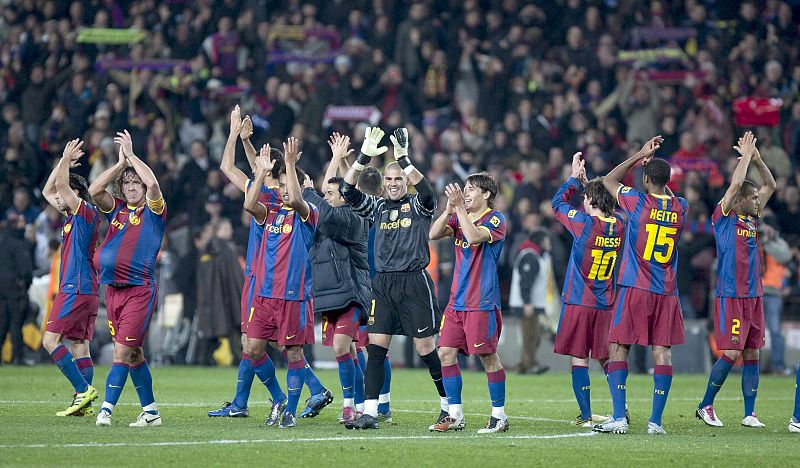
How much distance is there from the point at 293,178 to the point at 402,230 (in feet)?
4.08

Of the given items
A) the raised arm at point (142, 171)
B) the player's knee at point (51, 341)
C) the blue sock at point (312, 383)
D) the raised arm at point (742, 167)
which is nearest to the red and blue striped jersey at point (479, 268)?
the blue sock at point (312, 383)

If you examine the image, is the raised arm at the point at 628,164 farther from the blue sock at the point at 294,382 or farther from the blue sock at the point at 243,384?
the blue sock at the point at 243,384

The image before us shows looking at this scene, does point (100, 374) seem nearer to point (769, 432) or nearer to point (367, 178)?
point (367, 178)

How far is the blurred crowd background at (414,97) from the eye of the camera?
75.6 ft

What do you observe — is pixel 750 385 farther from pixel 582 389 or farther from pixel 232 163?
pixel 232 163

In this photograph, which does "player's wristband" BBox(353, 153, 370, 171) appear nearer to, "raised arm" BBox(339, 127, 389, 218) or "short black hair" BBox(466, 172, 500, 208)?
"raised arm" BBox(339, 127, 389, 218)

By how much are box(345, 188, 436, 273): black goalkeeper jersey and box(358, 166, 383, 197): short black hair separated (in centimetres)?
16

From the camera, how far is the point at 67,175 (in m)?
12.5

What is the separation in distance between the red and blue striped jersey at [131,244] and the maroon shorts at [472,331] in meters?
2.82

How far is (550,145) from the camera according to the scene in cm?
2467

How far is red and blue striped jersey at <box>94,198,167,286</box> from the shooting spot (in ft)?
38.8

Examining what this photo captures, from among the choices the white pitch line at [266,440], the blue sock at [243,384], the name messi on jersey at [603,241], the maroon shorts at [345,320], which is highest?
the name messi on jersey at [603,241]

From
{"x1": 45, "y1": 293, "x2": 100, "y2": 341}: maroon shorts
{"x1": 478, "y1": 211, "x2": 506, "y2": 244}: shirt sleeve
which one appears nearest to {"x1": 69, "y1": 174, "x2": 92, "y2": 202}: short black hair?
{"x1": 45, "y1": 293, "x2": 100, "y2": 341}: maroon shorts

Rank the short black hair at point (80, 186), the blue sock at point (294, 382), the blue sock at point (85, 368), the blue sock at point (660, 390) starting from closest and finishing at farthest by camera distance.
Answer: the blue sock at point (660, 390) → the blue sock at point (294, 382) → the short black hair at point (80, 186) → the blue sock at point (85, 368)
